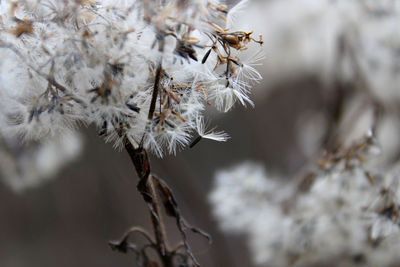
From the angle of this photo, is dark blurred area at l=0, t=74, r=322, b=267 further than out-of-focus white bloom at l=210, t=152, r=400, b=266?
Yes

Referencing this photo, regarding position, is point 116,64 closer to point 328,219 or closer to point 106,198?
point 328,219

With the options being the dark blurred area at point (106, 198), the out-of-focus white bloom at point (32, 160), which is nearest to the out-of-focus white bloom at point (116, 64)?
the out-of-focus white bloom at point (32, 160)

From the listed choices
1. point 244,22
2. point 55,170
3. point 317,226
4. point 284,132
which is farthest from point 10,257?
point 317,226

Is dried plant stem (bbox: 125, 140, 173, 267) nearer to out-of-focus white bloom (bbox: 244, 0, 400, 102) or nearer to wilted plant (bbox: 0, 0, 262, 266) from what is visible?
wilted plant (bbox: 0, 0, 262, 266)

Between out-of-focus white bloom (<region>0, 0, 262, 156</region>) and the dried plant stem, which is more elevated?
out-of-focus white bloom (<region>0, 0, 262, 156</region>)

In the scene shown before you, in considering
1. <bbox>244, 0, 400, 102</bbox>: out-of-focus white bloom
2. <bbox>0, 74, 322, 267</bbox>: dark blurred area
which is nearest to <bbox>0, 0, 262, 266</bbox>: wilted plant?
<bbox>244, 0, 400, 102</bbox>: out-of-focus white bloom

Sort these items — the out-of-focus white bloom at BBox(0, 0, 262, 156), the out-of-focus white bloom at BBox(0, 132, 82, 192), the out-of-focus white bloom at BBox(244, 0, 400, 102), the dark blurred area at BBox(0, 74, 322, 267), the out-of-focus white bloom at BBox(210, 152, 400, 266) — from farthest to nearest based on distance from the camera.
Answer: the dark blurred area at BBox(0, 74, 322, 267)
the out-of-focus white bloom at BBox(0, 132, 82, 192)
the out-of-focus white bloom at BBox(244, 0, 400, 102)
the out-of-focus white bloom at BBox(210, 152, 400, 266)
the out-of-focus white bloom at BBox(0, 0, 262, 156)
